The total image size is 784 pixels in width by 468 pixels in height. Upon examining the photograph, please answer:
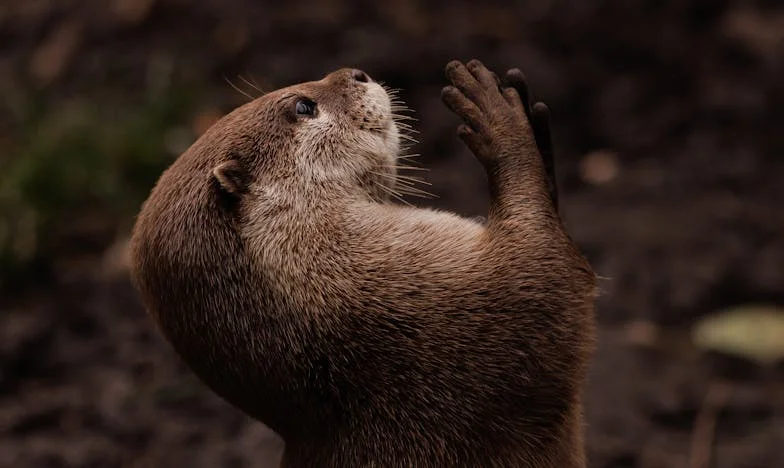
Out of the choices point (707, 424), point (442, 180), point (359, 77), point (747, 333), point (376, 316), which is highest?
point (442, 180)

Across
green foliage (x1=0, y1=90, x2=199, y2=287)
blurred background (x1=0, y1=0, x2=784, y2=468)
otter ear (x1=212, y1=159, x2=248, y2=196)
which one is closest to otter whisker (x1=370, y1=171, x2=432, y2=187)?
otter ear (x1=212, y1=159, x2=248, y2=196)

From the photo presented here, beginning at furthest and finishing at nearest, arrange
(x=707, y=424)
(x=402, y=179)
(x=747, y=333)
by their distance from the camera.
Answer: (x=747, y=333) → (x=707, y=424) → (x=402, y=179)

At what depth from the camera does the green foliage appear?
5.25 meters

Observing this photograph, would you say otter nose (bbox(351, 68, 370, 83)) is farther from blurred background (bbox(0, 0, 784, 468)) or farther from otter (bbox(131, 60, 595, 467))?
blurred background (bbox(0, 0, 784, 468))

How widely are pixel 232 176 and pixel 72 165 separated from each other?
3369 millimetres

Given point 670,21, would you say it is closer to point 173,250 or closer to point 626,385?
point 626,385

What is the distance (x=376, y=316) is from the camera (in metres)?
2.46

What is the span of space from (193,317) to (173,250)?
0.15 m

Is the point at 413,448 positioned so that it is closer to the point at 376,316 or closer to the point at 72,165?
the point at 376,316

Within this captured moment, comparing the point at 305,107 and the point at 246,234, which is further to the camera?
the point at 305,107

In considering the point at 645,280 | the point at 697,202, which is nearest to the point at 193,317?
the point at 645,280

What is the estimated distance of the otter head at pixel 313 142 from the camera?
8.57ft

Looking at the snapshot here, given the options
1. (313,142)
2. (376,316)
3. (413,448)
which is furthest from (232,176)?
(413,448)

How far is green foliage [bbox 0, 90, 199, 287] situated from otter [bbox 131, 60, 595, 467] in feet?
9.44
